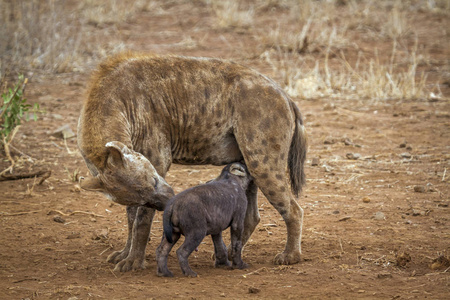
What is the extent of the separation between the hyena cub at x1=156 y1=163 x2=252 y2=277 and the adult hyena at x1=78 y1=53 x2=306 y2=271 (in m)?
0.28

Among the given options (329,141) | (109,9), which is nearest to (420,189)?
(329,141)

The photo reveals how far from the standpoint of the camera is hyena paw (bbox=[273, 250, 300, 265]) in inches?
197

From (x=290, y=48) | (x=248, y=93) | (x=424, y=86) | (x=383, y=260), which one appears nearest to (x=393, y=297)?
(x=383, y=260)

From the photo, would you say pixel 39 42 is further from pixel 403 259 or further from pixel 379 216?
pixel 403 259

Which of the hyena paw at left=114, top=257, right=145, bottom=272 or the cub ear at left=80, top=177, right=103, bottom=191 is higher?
the cub ear at left=80, top=177, right=103, bottom=191

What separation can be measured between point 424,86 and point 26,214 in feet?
22.6

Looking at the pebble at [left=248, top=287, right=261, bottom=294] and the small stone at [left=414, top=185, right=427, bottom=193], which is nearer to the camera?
the pebble at [left=248, top=287, right=261, bottom=294]

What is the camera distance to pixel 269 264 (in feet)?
16.7

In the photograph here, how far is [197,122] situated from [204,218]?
987mm

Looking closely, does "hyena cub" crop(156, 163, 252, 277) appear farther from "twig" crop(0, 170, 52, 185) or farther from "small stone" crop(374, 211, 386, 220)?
"twig" crop(0, 170, 52, 185)

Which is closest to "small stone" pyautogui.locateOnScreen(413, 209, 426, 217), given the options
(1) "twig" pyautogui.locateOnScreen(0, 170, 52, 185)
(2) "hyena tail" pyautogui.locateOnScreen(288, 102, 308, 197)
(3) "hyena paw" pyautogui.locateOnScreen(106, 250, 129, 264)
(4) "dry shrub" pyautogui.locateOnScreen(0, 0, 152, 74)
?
(2) "hyena tail" pyautogui.locateOnScreen(288, 102, 308, 197)

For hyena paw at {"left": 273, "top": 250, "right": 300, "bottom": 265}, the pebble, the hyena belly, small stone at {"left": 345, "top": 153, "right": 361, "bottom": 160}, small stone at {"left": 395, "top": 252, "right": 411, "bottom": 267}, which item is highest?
the hyena belly

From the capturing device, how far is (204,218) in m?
4.55

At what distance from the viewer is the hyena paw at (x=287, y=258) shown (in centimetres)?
501
